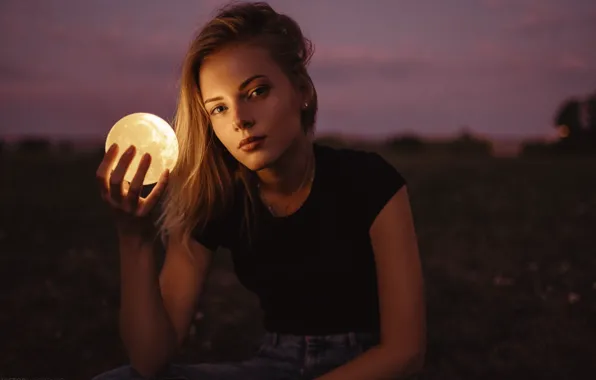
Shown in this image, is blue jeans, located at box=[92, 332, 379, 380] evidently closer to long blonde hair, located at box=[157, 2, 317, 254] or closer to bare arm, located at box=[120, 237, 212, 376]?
bare arm, located at box=[120, 237, 212, 376]

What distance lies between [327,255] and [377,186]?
486 millimetres

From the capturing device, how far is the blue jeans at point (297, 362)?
3240 millimetres

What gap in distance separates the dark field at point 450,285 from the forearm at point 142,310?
2.72 m

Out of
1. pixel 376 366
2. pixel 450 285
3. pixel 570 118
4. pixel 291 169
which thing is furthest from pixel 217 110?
pixel 570 118

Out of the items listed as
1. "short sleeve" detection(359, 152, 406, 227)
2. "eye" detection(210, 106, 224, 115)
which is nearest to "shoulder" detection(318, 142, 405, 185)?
"short sleeve" detection(359, 152, 406, 227)

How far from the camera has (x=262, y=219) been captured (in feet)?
11.6


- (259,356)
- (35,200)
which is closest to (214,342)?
(259,356)

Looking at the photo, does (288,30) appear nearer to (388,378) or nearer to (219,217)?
(219,217)

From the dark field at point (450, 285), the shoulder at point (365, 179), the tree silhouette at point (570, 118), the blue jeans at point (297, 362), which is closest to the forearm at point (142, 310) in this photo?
the blue jeans at point (297, 362)

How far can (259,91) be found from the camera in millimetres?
3195

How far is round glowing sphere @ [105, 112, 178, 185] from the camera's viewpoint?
2.70 metres

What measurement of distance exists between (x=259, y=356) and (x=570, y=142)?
17.9 m

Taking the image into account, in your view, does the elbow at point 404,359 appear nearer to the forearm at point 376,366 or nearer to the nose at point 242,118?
the forearm at point 376,366

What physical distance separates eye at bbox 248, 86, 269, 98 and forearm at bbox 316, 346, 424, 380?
1462mm
